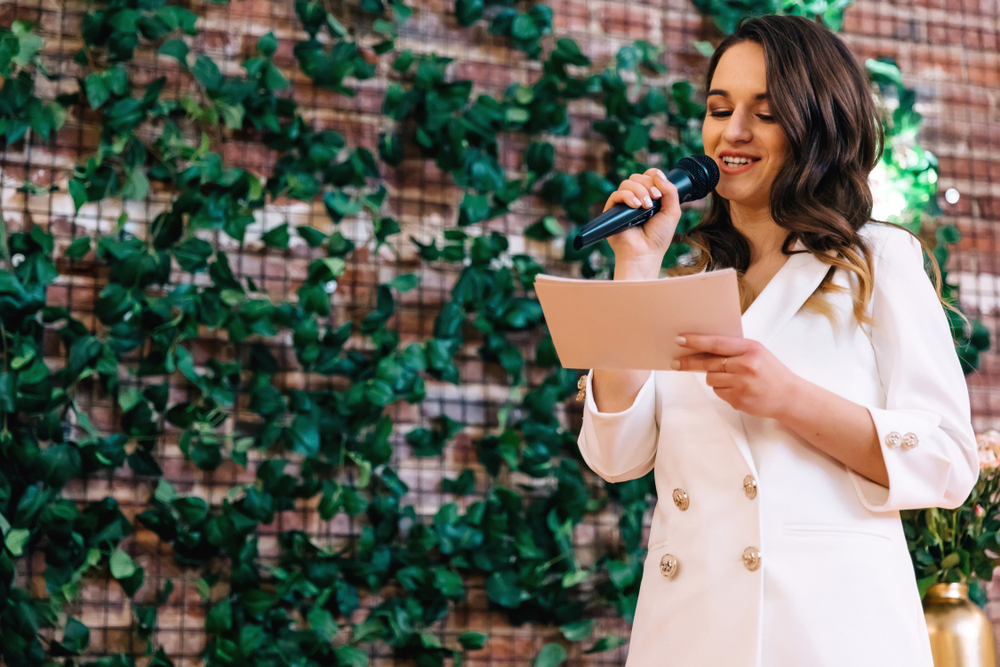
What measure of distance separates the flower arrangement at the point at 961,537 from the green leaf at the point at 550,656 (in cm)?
78

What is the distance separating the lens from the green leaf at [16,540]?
184 cm

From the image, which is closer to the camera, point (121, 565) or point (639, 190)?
point (639, 190)

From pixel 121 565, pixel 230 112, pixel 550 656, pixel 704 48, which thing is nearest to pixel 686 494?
pixel 550 656

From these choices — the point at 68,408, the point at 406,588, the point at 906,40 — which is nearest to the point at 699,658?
the point at 406,588

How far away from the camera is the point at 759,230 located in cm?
133

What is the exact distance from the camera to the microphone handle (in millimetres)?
1134

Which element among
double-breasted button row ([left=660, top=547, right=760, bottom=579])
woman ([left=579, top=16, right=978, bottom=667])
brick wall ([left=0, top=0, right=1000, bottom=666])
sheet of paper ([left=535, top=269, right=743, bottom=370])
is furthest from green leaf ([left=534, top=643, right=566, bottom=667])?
sheet of paper ([left=535, top=269, right=743, bottom=370])

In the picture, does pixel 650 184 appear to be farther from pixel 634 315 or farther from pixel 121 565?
pixel 121 565

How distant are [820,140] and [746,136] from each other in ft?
0.30

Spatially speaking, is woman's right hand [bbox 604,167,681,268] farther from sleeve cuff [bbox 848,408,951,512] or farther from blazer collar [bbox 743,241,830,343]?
sleeve cuff [bbox 848,408,951,512]

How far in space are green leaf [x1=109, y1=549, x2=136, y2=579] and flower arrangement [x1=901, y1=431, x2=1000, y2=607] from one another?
1614mm

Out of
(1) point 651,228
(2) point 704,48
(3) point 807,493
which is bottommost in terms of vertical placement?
(3) point 807,493

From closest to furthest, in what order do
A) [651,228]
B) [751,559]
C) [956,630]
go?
[751,559]
[651,228]
[956,630]

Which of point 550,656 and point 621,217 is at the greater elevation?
point 621,217
